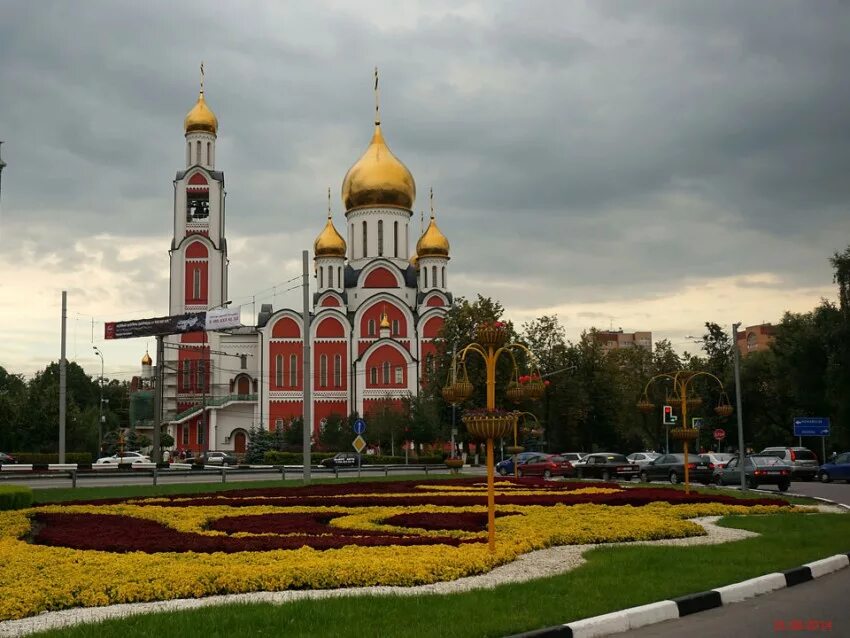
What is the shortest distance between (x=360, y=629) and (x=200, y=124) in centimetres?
7082

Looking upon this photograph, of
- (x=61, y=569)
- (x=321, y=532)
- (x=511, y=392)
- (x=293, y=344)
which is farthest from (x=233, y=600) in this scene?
(x=293, y=344)

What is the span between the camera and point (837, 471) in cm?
3669

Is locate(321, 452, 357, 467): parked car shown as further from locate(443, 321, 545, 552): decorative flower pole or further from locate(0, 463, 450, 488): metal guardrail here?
locate(443, 321, 545, 552): decorative flower pole

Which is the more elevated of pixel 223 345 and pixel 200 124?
pixel 200 124

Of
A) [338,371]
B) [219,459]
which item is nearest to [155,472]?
[219,459]

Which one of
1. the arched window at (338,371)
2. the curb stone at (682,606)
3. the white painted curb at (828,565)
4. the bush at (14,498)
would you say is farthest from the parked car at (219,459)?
the curb stone at (682,606)

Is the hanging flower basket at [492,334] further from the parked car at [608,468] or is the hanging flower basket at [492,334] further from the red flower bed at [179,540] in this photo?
the parked car at [608,468]

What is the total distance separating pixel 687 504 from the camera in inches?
785

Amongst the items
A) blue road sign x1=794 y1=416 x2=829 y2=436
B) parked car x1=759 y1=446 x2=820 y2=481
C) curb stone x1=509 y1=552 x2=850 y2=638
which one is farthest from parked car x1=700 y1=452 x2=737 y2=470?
curb stone x1=509 y1=552 x2=850 y2=638

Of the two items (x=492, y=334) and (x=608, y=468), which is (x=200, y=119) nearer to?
(x=608, y=468)

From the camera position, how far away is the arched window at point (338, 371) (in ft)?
225

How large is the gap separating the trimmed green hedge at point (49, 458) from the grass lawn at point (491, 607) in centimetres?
4142

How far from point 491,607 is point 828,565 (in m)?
5.25

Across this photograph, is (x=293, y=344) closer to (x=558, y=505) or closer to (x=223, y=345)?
(x=223, y=345)
